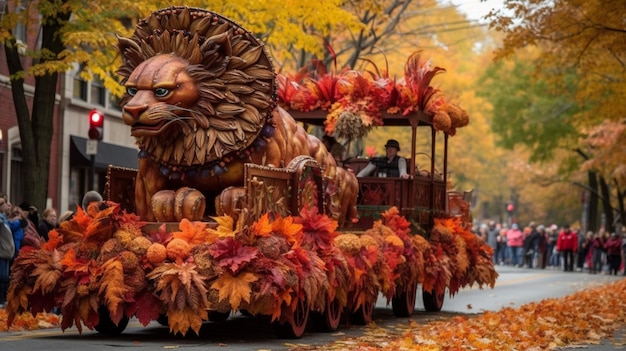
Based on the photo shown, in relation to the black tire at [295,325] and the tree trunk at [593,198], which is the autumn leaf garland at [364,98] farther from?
the tree trunk at [593,198]

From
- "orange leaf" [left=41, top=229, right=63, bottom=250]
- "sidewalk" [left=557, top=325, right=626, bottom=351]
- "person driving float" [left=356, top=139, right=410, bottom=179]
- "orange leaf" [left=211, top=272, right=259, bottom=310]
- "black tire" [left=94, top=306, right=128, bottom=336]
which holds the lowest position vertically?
"sidewalk" [left=557, top=325, right=626, bottom=351]

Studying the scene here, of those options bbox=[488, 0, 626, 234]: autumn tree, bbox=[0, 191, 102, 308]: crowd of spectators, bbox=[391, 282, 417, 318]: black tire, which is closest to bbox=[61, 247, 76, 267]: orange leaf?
bbox=[0, 191, 102, 308]: crowd of spectators

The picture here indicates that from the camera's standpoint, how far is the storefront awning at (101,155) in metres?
37.1

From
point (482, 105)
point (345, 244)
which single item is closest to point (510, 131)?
point (482, 105)

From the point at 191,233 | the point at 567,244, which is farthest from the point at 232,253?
the point at 567,244

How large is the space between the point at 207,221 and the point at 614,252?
3255cm

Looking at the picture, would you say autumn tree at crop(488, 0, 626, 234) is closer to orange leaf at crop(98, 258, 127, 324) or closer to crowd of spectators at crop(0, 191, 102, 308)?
crowd of spectators at crop(0, 191, 102, 308)

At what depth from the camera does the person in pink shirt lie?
51.4 meters

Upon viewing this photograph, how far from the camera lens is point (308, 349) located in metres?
12.6

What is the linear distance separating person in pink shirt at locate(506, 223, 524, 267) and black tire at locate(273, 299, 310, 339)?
1488 inches

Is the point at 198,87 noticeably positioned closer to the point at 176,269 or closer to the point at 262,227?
the point at 262,227

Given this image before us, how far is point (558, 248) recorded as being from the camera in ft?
158

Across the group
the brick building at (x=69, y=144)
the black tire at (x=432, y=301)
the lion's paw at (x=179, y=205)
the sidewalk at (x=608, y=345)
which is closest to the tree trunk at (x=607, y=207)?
the brick building at (x=69, y=144)

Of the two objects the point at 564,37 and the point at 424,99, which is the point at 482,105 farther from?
the point at 424,99
